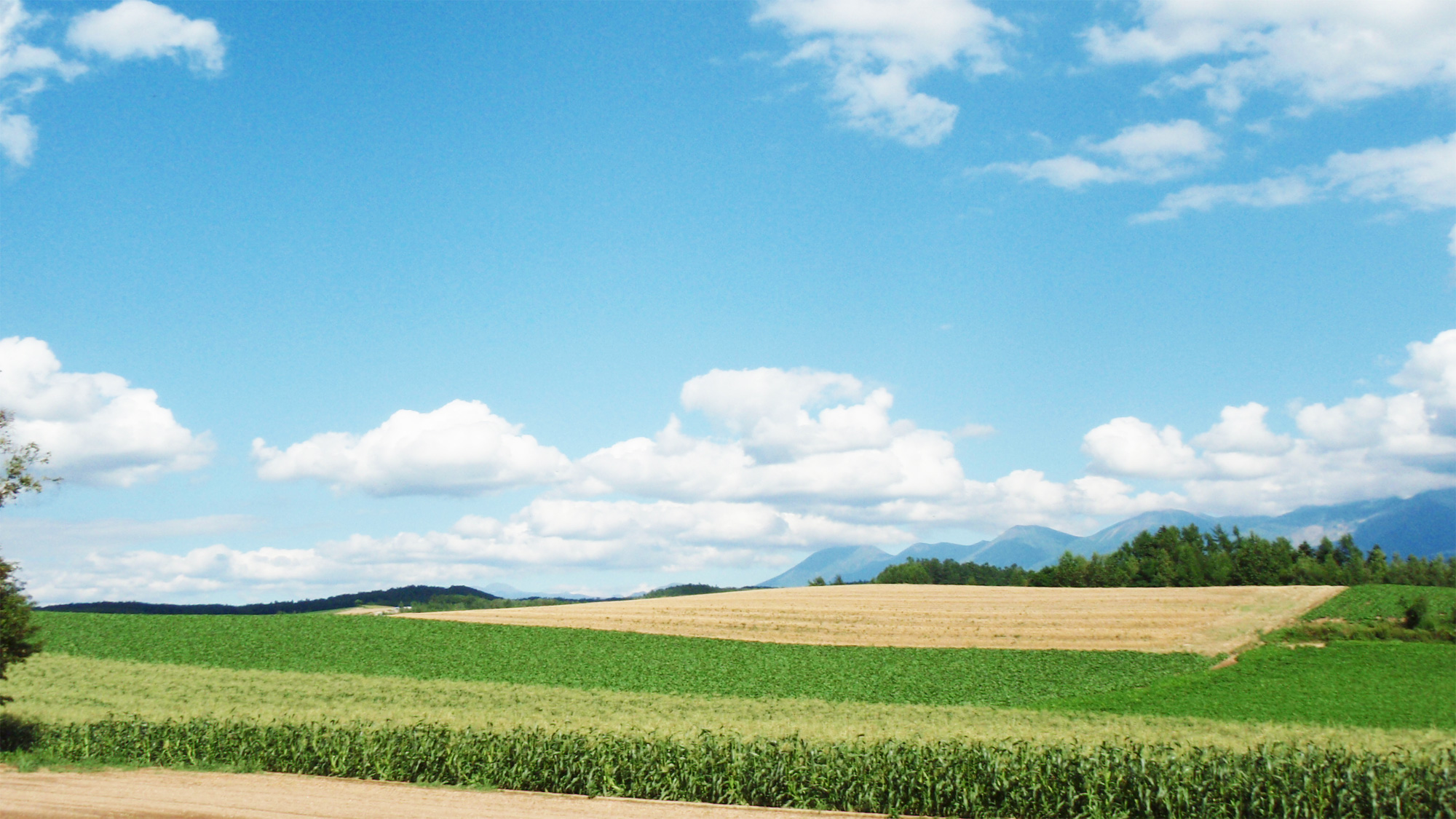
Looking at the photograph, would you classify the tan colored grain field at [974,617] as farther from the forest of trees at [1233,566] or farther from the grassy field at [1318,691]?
the forest of trees at [1233,566]

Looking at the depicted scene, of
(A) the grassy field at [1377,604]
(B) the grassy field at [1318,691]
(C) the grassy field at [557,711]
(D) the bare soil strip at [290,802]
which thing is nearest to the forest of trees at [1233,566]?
(A) the grassy field at [1377,604]

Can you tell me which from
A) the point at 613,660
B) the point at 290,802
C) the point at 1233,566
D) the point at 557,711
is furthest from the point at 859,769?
the point at 1233,566

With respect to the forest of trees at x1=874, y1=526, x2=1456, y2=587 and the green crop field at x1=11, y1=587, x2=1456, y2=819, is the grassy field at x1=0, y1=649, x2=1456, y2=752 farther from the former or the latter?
the forest of trees at x1=874, y1=526, x2=1456, y2=587

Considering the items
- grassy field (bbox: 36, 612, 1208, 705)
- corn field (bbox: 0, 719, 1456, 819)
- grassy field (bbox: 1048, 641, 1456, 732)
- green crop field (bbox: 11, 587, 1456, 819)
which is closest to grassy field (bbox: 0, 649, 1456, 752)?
green crop field (bbox: 11, 587, 1456, 819)

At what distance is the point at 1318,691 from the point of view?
124 ft

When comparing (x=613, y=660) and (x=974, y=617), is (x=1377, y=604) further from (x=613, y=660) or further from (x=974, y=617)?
(x=613, y=660)

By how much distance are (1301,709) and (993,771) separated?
23430 mm

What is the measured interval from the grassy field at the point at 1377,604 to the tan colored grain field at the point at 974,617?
1.54 m

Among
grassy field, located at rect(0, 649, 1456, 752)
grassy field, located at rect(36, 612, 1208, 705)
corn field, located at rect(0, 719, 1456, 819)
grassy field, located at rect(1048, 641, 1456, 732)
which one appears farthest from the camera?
grassy field, located at rect(36, 612, 1208, 705)

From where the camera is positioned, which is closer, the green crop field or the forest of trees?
the green crop field

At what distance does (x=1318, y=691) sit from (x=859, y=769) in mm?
29399

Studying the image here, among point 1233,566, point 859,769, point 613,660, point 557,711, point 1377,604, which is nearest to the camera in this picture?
point 859,769

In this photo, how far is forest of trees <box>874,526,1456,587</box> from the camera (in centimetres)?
10594

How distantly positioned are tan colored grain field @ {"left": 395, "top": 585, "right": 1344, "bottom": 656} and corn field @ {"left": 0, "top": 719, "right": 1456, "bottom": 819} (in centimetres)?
3251
